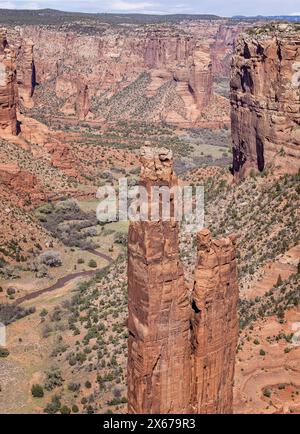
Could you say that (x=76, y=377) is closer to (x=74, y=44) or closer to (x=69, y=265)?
(x=69, y=265)

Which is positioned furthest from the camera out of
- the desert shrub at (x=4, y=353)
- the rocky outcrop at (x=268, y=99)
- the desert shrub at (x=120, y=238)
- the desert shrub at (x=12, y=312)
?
the desert shrub at (x=120, y=238)

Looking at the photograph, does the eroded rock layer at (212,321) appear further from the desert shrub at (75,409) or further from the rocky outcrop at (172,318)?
the desert shrub at (75,409)

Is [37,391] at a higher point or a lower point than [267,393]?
lower

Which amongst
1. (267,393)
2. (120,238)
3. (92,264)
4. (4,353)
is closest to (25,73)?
(120,238)

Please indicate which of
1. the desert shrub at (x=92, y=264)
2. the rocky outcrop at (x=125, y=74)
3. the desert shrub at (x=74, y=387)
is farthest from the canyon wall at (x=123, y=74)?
the desert shrub at (x=74, y=387)

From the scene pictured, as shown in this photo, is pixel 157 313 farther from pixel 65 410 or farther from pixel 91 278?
pixel 91 278

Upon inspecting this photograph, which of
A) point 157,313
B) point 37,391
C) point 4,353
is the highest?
point 157,313
